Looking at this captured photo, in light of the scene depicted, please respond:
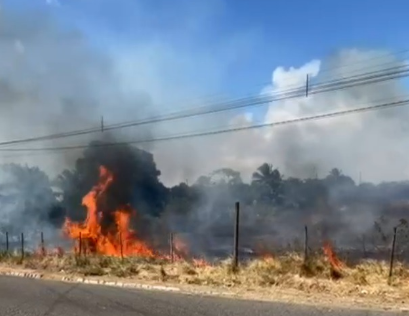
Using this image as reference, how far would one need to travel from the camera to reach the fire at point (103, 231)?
33.0m

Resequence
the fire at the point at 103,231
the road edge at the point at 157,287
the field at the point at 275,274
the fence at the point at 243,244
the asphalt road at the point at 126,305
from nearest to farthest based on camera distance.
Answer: the asphalt road at the point at 126,305 < the road edge at the point at 157,287 < the field at the point at 275,274 < the fence at the point at 243,244 < the fire at the point at 103,231

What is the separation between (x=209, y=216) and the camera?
55.0m

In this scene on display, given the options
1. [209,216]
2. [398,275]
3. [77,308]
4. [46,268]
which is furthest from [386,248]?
[209,216]

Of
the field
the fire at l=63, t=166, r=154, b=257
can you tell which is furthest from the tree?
the field

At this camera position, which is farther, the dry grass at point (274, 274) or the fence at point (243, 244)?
the fence at point (243, 244)

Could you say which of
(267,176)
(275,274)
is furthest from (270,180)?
(275,274)

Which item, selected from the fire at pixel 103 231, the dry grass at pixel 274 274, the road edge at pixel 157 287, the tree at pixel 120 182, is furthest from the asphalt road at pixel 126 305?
the tree at pixel 120 182

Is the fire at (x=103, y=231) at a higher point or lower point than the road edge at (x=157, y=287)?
lower

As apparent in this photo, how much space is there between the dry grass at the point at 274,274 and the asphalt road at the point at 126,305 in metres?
2.12

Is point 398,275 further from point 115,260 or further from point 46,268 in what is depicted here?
point 46,268

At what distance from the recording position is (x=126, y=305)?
10484 mm

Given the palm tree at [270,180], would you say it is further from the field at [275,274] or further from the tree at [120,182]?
the field at [275,274]

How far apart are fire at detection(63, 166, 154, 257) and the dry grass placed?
11.2 m

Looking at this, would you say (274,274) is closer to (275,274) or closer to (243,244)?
(275,274)
